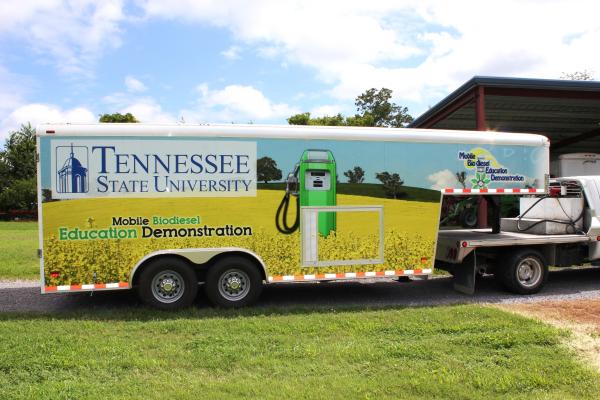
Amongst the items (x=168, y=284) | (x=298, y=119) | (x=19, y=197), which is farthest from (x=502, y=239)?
(x=19, y=197)

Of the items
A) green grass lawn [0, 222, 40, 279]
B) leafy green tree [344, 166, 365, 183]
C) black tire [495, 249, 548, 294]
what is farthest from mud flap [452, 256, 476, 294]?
green grass lawn [0, 222, 40, 279]

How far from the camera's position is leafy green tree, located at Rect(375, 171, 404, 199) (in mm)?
7504

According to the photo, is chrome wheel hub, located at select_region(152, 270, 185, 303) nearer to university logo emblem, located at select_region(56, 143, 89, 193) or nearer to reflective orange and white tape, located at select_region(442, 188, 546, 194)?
university logo emblem, located at select_region(56, 143, 89, 193)

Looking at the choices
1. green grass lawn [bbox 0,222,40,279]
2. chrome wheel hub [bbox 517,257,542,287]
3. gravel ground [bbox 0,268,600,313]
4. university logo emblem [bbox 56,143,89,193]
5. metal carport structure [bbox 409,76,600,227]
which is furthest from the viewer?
metal carport structure [bbox 409,76,600,227]

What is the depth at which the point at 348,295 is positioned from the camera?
852 cm

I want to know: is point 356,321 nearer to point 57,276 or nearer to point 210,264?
point 210,264

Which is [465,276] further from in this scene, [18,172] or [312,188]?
[18,172]

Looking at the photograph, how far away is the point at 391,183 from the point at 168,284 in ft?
11.7

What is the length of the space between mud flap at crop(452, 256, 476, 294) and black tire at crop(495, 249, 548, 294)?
1.86ft

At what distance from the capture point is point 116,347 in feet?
17.4

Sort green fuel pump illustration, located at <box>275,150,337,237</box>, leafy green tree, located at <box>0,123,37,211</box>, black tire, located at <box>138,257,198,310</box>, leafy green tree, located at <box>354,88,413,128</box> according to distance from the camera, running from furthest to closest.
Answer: leafy green tree, located at <box>354,88,413,128</box>, leafy green tree, located at <box>0,123,37,211</box>, green fuel pump illustration, located at <box>275,150,337,237</box>, black tire, located at <box>138,257,198,310</box>

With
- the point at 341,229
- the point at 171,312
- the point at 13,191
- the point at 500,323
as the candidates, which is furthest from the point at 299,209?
the point at 13,191

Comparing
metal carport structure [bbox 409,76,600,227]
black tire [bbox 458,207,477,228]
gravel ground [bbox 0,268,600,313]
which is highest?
metal carport structure [bbox 409,76,600,227]

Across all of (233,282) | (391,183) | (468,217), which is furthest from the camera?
(468,217)
